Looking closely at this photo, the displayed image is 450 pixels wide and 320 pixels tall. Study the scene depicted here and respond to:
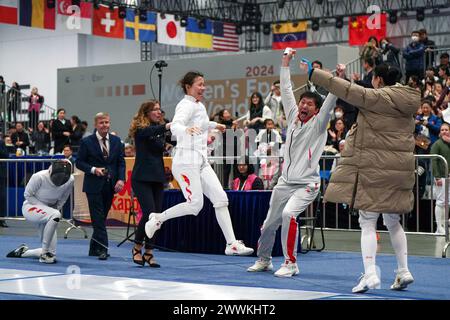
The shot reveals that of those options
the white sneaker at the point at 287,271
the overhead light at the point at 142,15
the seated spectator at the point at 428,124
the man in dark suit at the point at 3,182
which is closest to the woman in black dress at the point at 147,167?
the white sneaker at the point at 287,271

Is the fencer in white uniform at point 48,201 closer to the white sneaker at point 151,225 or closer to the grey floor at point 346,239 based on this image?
the white sneaker at point 151,225

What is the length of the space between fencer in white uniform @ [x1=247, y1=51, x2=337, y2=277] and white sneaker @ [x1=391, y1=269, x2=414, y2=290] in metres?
1.27

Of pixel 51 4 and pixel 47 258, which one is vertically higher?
pixel 51 4

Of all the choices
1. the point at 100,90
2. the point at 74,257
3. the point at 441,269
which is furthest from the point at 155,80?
the point at 441,269

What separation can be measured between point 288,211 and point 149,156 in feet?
6.03

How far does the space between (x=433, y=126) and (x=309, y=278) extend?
7583 millimetres

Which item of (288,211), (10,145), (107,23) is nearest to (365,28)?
(107,23)

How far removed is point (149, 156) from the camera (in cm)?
924

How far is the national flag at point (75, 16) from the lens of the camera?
27.0m

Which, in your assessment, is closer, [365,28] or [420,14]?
[365,28]

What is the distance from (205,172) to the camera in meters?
9.09

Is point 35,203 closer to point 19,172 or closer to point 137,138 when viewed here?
point 137,138

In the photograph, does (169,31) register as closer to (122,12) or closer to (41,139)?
(122,12)

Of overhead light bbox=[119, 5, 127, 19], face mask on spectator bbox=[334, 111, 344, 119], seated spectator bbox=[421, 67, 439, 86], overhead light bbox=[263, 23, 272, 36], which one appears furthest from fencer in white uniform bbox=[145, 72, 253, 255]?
overhead light bbox=[263, 23, 272, 36]
